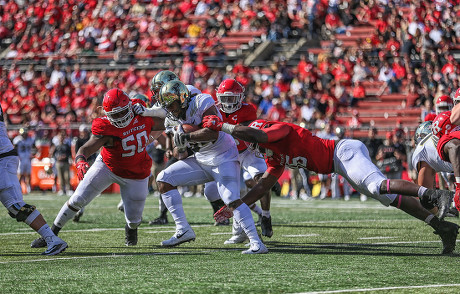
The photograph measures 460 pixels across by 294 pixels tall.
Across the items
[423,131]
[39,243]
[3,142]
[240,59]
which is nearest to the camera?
[3,142]

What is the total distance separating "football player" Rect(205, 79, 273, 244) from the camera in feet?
28.3

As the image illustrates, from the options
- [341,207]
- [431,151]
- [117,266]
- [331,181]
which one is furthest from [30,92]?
[117,266]

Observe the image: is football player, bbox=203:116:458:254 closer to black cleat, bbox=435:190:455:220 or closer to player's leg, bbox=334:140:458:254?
player's leg, bbox=334:140:458:254

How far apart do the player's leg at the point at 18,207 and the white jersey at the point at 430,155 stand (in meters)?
4.90

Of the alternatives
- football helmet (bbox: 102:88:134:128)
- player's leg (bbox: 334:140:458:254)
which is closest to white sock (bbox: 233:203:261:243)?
player's leg (bbox: 334:140:458:254)

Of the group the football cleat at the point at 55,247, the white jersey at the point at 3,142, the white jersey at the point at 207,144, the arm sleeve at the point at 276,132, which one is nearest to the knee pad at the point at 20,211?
the football cleat at the point at 55,247

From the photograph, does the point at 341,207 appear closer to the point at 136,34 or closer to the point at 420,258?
the point at 420,258

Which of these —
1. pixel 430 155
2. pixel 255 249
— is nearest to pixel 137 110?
pixel 255 249

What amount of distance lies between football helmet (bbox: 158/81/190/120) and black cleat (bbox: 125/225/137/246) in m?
1.52

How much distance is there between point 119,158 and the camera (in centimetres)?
→ 794

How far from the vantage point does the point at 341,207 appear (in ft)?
48.4

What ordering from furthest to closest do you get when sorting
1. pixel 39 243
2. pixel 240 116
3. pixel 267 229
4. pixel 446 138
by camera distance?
pixel 240 116 → pixel 267 229 → pixel 39 243 → pixel 446 138

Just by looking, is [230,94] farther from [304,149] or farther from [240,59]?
[240,59]

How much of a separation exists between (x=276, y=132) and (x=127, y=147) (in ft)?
5.82
